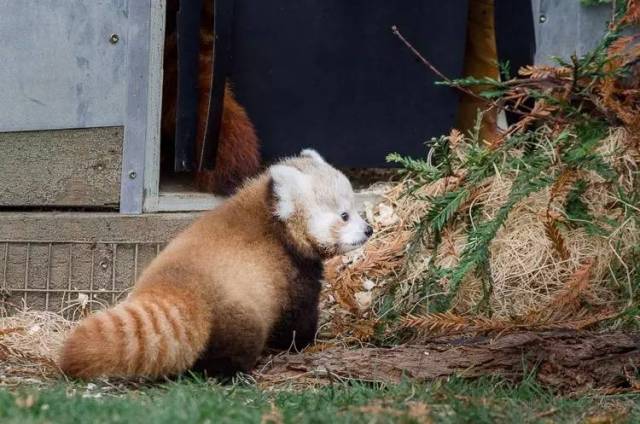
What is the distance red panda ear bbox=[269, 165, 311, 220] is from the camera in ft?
16.1

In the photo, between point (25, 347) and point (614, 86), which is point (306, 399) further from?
point (614, 86)

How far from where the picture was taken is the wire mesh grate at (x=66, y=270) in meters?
5.88

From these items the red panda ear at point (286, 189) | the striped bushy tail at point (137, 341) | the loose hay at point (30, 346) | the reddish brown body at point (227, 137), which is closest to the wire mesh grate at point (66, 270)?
the loose hay at point (30, 346)

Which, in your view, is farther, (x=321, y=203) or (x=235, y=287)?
(x=321, y=203)

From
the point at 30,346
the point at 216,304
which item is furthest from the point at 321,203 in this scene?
the point at 30,346

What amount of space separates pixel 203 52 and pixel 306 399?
2874 mm

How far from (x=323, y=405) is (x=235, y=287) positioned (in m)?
1.06

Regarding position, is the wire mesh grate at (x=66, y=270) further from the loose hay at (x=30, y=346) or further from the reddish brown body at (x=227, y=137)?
the reddish brown body at (x=227, y=137)

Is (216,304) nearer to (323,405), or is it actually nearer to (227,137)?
(323,405)

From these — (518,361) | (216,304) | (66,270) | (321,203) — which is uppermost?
(321,203)

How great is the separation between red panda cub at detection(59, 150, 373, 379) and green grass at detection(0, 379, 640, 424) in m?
0.17

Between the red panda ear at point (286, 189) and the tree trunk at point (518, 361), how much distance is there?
0.82 m

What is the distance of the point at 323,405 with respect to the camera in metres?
Answer: 3.55

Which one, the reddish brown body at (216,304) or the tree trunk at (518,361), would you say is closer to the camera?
the reddish brown body at (216,304)
